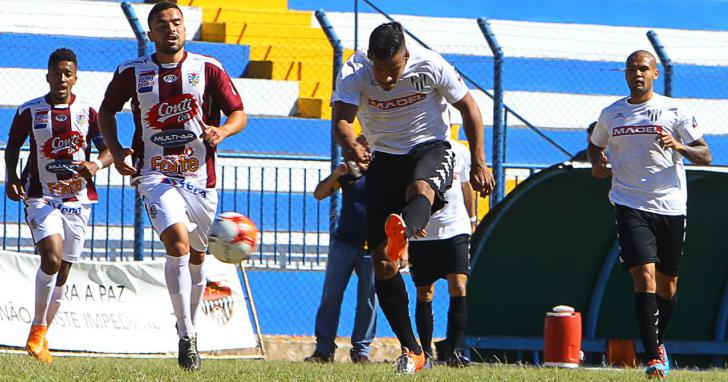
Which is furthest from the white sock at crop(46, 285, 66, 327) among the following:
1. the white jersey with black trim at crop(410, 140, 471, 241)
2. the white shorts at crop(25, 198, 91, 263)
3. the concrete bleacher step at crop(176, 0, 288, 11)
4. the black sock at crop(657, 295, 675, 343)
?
the concrete bleacher step at crop(176, 0, 288, 11)

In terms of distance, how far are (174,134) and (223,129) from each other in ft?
1.18

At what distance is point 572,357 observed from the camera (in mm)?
11078

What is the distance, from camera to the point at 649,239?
912 cm

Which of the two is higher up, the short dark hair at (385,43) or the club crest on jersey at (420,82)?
the short dark hair at (385,43)

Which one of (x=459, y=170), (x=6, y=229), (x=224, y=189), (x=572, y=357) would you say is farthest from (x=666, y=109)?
(x=6, y=229)

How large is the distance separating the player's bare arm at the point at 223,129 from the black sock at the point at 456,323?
6.89 feet

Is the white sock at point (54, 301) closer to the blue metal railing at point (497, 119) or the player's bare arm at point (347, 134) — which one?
the player's bare arm at point (347, 134)

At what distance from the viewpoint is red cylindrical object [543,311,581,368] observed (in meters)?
11.0

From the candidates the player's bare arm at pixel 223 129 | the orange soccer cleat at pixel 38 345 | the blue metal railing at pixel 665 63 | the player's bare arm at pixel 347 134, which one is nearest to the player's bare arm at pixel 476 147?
the player's bare arm at pixel 347 134

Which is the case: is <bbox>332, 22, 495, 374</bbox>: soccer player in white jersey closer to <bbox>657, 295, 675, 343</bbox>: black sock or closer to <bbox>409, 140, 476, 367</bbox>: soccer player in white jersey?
<bbox>409, 140, 476, 367</bbox>: soccer player in white jersey

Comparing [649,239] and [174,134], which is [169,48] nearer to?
[174,134]

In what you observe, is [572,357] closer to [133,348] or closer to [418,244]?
[418,244]

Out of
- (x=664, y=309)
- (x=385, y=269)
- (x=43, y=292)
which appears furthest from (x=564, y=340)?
(x=43, y=292)

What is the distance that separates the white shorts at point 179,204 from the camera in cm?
810
